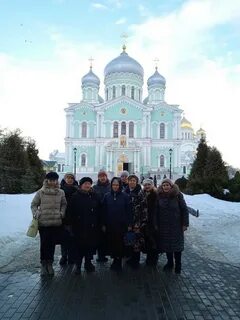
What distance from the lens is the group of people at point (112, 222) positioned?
6504 mm

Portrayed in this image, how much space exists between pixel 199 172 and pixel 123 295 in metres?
19.3

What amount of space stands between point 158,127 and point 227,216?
1720 inches

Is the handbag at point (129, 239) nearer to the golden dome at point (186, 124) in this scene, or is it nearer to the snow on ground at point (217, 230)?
the snow on ground at point (217, 230)

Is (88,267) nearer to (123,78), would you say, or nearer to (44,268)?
(44,268)

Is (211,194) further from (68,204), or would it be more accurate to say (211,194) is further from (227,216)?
(68,204)

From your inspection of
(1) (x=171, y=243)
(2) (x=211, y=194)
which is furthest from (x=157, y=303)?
(2) (x=211, y=194)

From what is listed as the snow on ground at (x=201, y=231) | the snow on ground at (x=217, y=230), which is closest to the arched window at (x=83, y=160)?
the snow on ground at (x=217, y=230)

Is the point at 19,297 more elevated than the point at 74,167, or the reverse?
the point at 74,167

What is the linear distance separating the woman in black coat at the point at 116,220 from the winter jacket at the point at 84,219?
10.2 inches

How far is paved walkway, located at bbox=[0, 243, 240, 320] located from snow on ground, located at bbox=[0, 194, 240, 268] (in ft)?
4.88

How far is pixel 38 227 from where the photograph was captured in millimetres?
6453

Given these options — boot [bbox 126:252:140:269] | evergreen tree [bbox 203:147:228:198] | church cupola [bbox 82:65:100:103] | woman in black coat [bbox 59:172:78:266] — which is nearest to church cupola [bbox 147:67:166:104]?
church cupola [bbox 82:65:100:103]

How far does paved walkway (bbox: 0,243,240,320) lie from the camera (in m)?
4.75

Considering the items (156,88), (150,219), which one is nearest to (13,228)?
(150,219)
